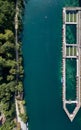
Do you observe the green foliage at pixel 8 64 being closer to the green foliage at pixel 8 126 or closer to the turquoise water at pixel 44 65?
the green foliage at pixel 8 126

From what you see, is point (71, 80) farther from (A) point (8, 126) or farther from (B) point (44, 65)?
(A) point (8, 126)

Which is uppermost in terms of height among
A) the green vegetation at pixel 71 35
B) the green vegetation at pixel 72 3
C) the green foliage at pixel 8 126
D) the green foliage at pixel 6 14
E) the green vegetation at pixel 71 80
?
the green vegetation at pixel 72 3

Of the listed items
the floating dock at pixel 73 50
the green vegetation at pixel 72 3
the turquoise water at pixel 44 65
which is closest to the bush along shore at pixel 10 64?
the turquoise water at pixel 44 65

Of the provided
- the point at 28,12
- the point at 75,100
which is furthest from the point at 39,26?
the point at 75,100

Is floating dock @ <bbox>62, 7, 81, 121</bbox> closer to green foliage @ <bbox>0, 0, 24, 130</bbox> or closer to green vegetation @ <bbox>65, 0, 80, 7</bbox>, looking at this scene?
green vegetation @ <bbox>65, 0, 80, 7</bbox>

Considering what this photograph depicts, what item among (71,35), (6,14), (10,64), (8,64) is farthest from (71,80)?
(6,14)

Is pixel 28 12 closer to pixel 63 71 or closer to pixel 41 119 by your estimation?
pixel 63 71

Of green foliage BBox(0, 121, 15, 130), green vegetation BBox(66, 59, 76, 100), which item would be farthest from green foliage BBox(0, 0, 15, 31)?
green foliage BBox(0, 121, 15, 130)
